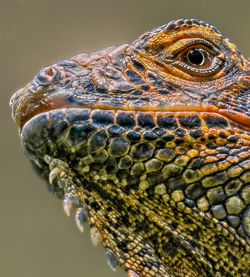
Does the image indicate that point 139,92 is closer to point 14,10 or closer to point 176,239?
point 176,239

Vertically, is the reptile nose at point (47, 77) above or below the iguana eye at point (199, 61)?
above

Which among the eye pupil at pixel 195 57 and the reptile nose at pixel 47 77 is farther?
the eye pupil at pixel 195 57

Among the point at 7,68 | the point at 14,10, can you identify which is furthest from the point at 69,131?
the point at 7,68

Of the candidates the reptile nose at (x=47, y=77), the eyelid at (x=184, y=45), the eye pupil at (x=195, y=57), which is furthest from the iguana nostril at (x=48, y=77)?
the eye pupil at (x=195, y=57)

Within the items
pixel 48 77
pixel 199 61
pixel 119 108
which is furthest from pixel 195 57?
pixel 48 77

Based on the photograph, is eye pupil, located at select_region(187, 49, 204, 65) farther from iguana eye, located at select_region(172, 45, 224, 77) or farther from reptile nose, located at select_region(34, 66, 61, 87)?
reptile nose, located at select_region(34, 66, 61, 87)

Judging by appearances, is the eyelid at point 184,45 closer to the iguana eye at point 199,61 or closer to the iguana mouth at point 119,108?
the iguana eye at point 199,61
